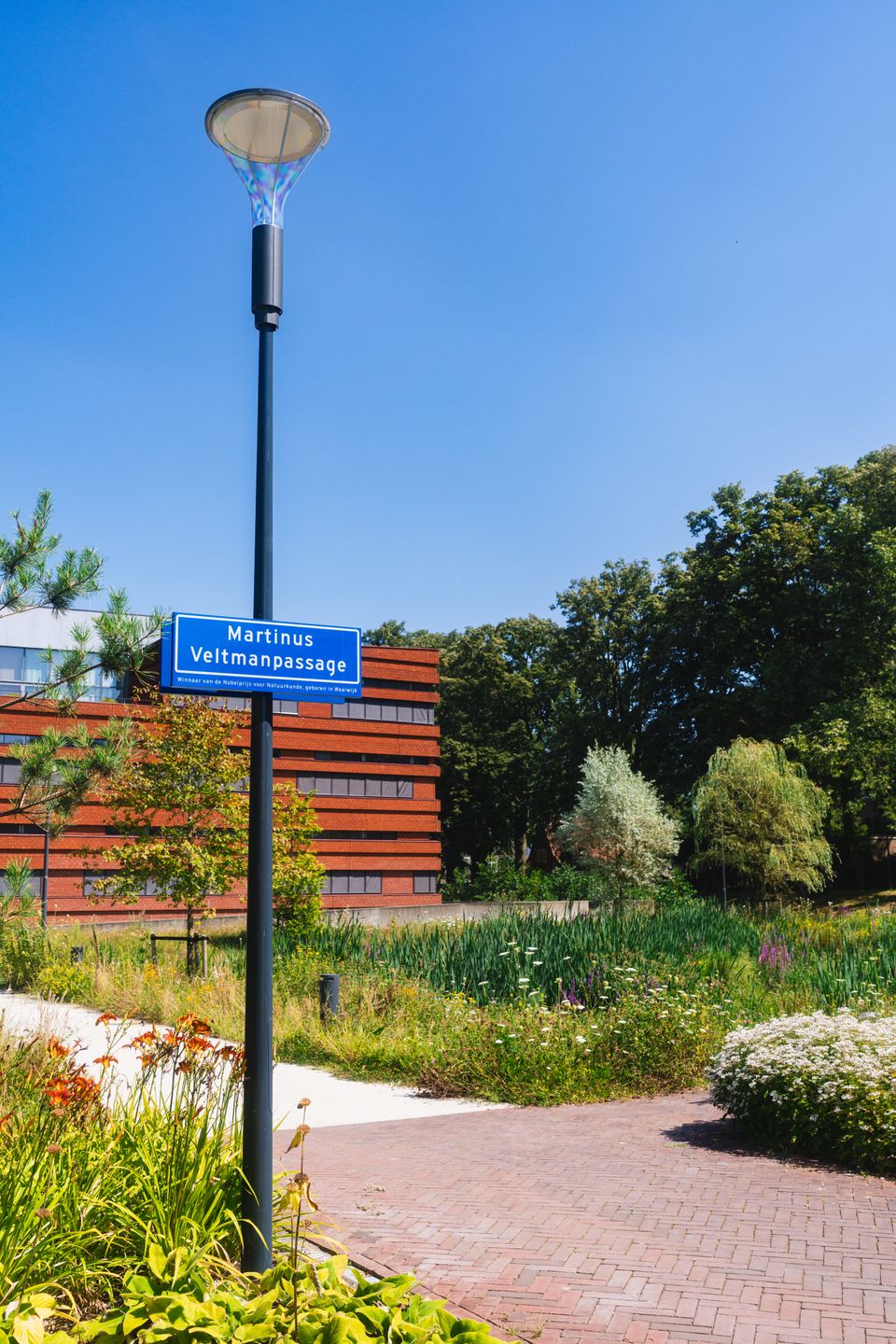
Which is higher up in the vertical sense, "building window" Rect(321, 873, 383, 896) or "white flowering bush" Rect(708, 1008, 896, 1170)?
"building window" Rect(321, 873, 383, 896)

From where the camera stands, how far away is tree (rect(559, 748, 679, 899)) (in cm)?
3375

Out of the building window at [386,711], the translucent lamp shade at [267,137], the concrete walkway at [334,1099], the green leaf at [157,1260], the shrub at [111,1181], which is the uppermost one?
the building window at [386,711]

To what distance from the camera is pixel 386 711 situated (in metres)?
41.6

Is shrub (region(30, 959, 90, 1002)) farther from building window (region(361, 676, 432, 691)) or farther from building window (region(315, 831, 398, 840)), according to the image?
building window (region(361, 676, 432, 691))

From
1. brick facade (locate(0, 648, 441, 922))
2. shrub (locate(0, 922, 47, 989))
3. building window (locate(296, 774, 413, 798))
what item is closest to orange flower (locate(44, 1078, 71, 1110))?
shrub (locate(0, 922, 47, 989))

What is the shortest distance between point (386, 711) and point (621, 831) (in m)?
11.5

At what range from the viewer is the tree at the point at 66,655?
33.7 ft

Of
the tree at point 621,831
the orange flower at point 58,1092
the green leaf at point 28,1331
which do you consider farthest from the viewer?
the tree at point 621,831

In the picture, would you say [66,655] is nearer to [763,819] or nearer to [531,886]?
[763,819]

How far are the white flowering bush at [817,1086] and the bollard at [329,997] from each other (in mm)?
5102

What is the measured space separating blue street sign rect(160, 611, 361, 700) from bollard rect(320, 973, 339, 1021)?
772 centimetres

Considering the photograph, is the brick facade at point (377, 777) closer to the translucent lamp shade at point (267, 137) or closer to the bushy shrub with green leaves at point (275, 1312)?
the translucent lamp shade at point (267, 137)


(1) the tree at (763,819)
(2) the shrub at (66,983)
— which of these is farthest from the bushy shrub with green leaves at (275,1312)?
(1) the tree at (763,819)

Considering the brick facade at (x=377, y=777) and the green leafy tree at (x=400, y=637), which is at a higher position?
the green leafy tree at (x=400, y=637)
